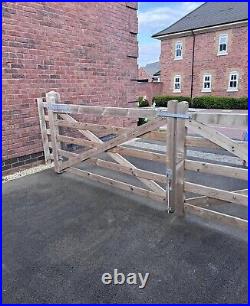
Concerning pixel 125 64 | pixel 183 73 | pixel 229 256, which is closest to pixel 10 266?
pixel 229 256

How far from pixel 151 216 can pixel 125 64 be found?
5253 mm

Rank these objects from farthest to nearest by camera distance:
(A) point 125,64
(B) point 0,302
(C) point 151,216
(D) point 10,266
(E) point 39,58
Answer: (A) point 125,64
(E) point 39,58
(C) point 151,216
(D) point 10,266
(B) point 0,302

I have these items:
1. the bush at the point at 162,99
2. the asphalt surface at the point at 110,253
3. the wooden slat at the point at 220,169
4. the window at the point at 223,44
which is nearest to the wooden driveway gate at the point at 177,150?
the wooden slat at the point at 220,169

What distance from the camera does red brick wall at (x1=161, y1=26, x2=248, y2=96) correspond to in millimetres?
20219

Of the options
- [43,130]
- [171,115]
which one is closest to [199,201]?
[171,115]

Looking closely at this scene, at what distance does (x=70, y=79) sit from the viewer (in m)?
5.62

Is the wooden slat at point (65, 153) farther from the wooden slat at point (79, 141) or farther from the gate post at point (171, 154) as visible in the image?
the gate post at point (171, 154)

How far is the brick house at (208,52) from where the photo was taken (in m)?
20.3

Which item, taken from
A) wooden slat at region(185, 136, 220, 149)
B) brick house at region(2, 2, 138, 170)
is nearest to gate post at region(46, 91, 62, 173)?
brick house at region(2, 2, 138, 170)

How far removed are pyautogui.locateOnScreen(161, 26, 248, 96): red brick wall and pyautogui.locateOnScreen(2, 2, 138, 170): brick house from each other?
54.6ft

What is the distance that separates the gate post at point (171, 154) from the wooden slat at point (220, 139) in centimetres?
23

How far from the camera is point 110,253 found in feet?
8.63

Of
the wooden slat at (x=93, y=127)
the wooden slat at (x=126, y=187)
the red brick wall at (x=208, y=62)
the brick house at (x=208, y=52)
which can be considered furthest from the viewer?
the brick house at (x=208, y=52)

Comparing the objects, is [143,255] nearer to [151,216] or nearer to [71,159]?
[151,216]
